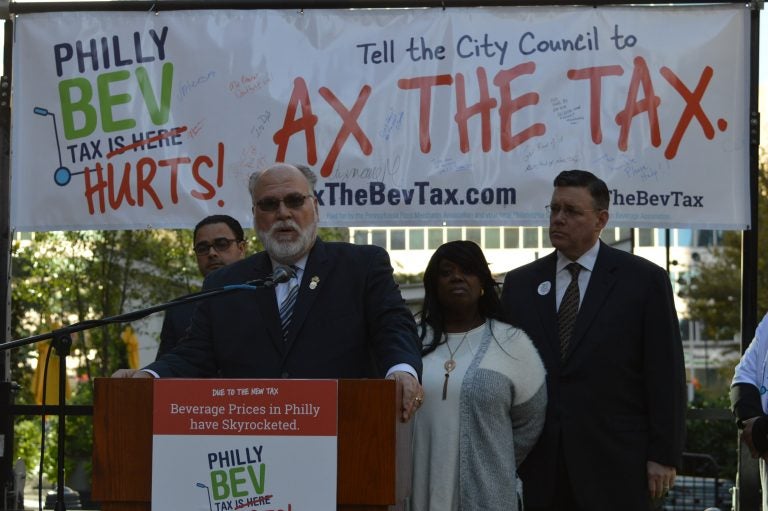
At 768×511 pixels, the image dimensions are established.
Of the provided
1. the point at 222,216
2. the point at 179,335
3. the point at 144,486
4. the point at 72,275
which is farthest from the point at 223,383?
the point at 72,275

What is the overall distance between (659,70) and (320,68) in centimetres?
192

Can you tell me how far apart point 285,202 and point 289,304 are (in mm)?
372

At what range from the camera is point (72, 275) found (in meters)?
22.7

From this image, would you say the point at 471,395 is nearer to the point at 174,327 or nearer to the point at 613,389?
the point at 613,389

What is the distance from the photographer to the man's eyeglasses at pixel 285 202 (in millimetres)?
4395

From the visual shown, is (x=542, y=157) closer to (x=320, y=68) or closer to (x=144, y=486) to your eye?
(x=320, y=68)

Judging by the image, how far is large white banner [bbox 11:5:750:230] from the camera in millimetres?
6691

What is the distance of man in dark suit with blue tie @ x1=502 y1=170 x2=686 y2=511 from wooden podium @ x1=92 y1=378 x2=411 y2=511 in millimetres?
1664

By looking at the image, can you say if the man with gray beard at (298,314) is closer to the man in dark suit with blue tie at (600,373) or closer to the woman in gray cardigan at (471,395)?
the woman in gray cardigan at (471,395)

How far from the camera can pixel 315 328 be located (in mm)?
4301

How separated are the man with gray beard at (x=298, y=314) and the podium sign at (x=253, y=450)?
69 centimetres

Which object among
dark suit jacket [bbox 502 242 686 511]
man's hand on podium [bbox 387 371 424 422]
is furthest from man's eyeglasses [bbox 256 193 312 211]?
dark suit jacket [bbox 502 242 686 511]

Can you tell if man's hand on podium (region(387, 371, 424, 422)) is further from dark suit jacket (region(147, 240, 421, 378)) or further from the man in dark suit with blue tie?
the man in dark suit with blue tie

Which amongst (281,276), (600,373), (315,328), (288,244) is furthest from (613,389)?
(281,276)
